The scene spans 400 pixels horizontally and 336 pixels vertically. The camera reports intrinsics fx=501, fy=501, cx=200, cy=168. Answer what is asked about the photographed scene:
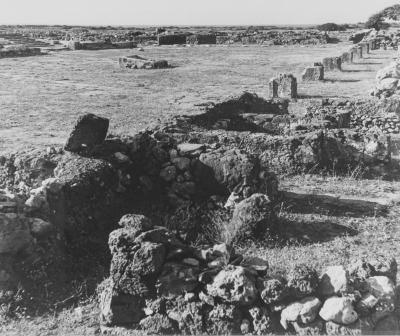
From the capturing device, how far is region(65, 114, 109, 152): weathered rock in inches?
287

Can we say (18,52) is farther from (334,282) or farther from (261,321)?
(334,282)

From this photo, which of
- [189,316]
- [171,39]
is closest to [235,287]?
[189,316]

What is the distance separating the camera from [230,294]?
4363mm

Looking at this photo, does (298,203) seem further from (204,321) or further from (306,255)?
(204,321)

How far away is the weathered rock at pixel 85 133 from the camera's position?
7.29 metres

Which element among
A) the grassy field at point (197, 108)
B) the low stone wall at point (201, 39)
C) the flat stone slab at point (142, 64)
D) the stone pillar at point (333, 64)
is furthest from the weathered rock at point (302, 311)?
the low stone wall at point (201, 39)

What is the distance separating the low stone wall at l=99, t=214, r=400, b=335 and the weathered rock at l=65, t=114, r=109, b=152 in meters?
2.68

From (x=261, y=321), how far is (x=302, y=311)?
15.0 inches

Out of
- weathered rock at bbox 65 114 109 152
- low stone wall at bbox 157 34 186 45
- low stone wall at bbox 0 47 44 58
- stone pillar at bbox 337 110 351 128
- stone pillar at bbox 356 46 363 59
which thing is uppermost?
low stone wall at bbox 157 34 186 45

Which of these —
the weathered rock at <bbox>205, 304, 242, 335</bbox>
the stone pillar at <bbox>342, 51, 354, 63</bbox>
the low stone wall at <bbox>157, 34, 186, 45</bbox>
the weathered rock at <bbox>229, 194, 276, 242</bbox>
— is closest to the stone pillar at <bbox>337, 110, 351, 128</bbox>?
the weathered rock at <bbox>229, 194, 276, 242</bbox>

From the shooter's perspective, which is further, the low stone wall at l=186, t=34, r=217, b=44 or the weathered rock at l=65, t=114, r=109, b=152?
the low stone wall at l=186, t=34, r=217, b=44

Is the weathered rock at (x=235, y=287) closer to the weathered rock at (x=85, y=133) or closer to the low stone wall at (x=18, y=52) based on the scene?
the weathered rock at (x=85, y=133)

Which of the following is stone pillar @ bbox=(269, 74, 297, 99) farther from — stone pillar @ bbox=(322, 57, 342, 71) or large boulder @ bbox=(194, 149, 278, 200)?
large boulder @ bbox=(194, 149, 278, 200)
